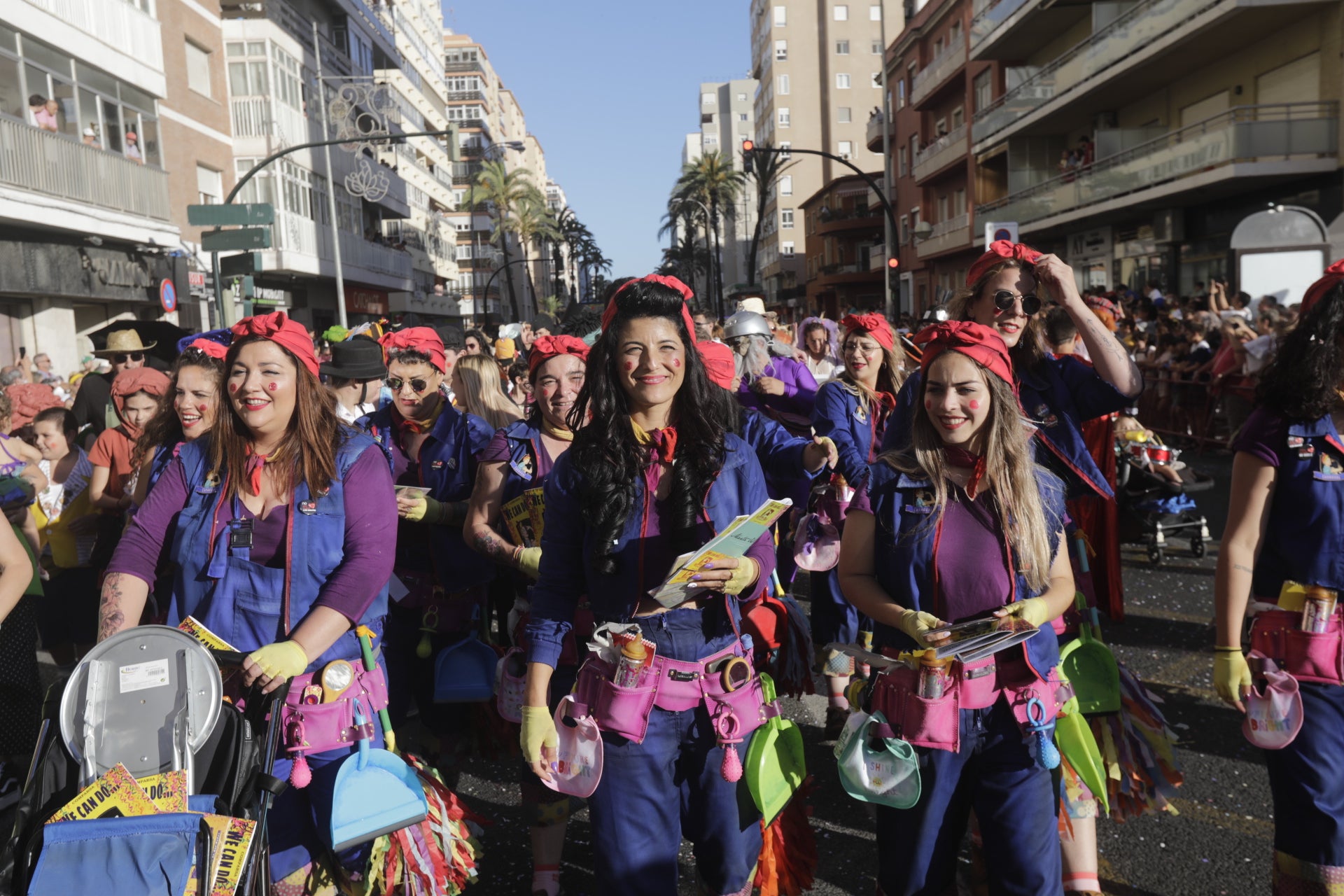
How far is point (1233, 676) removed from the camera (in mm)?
2912

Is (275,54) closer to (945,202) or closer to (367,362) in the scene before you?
(945,202)

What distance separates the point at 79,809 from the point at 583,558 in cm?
134

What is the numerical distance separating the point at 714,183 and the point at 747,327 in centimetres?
7236

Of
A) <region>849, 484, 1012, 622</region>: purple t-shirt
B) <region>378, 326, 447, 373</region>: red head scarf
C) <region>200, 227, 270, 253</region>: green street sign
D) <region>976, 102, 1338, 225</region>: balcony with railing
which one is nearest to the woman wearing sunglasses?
<region>378, 326, 447, 373</region>: red head scarf

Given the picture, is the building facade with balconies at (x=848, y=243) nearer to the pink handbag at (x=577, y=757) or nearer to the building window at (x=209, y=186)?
the building window at (x=209, y=186)

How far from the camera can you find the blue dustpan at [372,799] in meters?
2.81

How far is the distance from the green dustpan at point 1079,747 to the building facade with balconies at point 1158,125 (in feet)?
46.8

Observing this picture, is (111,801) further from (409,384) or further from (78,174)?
(78,174)

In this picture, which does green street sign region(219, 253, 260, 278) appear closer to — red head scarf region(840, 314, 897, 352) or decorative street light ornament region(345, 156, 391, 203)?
decorative street light ornament region(345, 156, 391, 203)

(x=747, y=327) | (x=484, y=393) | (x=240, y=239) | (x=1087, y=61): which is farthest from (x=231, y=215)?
(x=1087, y=61)

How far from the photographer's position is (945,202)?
4141 cm

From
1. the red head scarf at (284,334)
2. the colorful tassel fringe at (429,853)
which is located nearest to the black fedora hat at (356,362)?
the red head scarf at (284,334)

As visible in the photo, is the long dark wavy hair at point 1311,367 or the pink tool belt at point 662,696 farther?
the long dark wavy hair at point 1311,367

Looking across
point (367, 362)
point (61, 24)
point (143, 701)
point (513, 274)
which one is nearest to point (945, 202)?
point (61, 24)
